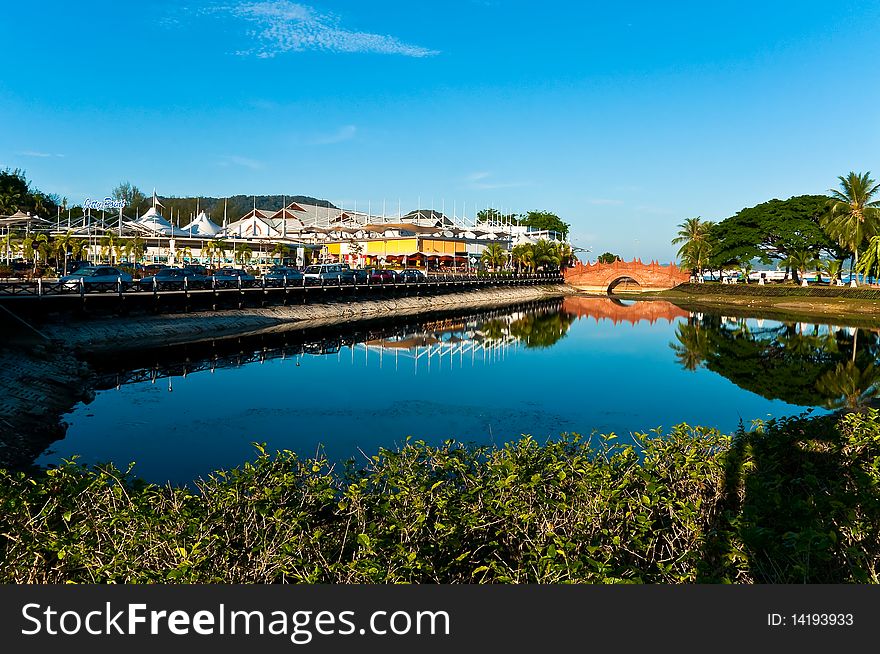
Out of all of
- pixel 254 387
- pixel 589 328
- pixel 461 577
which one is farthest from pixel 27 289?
pixel 589 328

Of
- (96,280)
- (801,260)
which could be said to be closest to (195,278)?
(96,280)

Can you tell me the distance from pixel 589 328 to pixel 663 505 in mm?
51373

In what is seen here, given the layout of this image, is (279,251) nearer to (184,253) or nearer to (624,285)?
(184,253)

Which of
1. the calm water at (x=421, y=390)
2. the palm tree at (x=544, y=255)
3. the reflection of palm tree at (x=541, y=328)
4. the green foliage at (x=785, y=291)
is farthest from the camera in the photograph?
the palm tree at (x=544, y=255)

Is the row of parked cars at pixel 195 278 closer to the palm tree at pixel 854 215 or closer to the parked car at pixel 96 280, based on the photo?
the parked car at pixel 96 280

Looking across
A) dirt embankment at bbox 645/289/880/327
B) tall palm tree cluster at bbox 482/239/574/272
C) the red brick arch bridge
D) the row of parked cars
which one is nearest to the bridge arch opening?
the red brick arch bridge

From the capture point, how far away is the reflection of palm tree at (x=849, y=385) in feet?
91.2

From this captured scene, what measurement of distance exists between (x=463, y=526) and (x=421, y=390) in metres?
20.8

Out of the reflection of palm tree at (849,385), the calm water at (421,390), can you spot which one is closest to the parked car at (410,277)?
the calm water at (421,390)

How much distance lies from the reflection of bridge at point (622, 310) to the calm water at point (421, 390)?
17.7 m

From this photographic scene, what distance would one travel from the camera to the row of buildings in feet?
257

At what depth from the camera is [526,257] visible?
111m

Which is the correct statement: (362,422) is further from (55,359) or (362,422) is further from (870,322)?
(870,322)

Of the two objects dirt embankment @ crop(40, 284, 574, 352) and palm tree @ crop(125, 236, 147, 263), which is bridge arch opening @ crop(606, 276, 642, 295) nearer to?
dirt embankment @ crop(40, 284, 574, 352)
